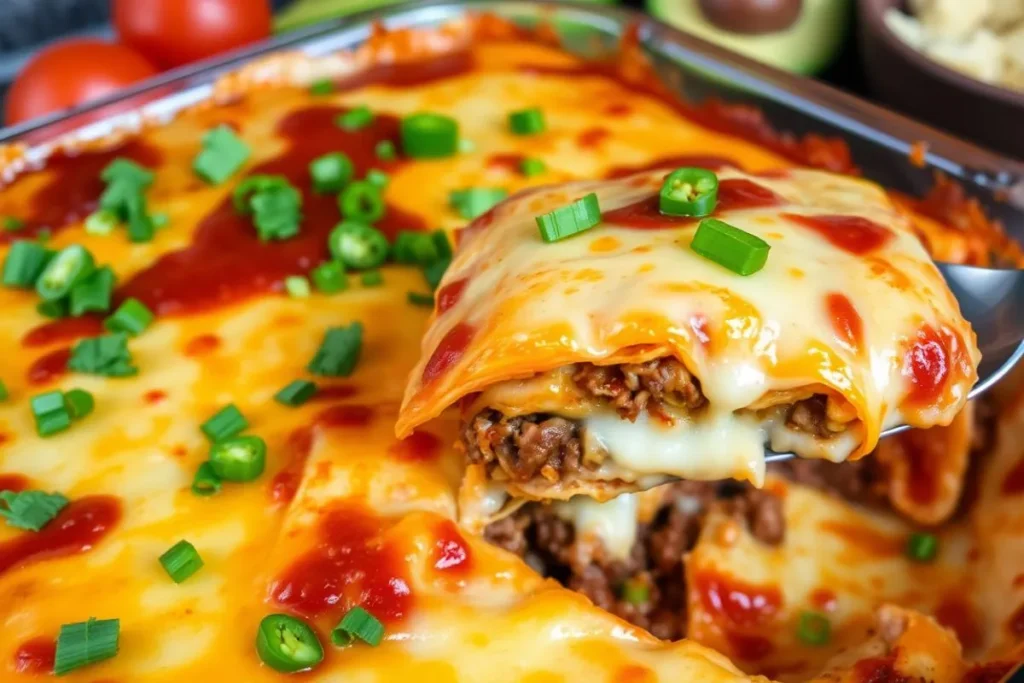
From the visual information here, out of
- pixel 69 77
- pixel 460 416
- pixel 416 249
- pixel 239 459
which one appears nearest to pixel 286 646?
pixel 239 459

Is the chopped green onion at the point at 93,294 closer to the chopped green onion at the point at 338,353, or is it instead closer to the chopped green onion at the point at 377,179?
the chopped green onion at the point at 338,353

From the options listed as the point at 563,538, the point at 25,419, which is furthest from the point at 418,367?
the point at 25,419

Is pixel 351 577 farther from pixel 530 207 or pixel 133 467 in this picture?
pixel 530 207

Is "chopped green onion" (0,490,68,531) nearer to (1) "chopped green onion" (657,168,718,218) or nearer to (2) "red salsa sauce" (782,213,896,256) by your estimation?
(1) "chopped green onion" (657,168,718,218)

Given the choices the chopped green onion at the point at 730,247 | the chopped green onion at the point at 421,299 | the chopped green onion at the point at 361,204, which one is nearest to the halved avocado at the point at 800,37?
the chopped green onion at the point at 361,204

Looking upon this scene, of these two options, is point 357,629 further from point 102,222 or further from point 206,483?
point 102,222

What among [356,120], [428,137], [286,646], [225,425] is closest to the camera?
[286,646]

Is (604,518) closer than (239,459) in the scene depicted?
No
